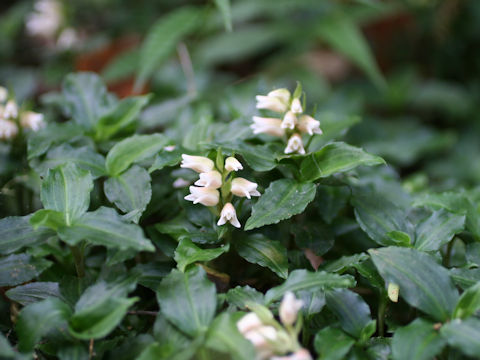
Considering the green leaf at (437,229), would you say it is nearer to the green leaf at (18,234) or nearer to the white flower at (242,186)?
the white flower at (242,186)

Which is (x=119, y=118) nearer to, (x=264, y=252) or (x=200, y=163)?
(x=200, y=163)

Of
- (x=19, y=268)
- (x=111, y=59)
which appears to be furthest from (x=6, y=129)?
(x=111, y=59)

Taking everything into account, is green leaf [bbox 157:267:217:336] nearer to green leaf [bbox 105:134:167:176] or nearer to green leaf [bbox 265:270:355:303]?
green leaf [bbox 265:270:355:303]

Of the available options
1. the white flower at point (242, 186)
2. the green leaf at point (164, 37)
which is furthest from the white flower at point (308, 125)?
the green leaf at point (164, 37)

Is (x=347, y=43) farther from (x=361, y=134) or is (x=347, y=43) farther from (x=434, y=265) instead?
(x=434, y=265)

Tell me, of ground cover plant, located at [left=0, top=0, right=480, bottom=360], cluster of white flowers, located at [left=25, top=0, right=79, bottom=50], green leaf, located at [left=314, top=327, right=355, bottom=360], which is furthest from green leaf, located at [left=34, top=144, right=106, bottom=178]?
cluster of white flowers, located at [left=25, top=0, right=79, bottom=50]
